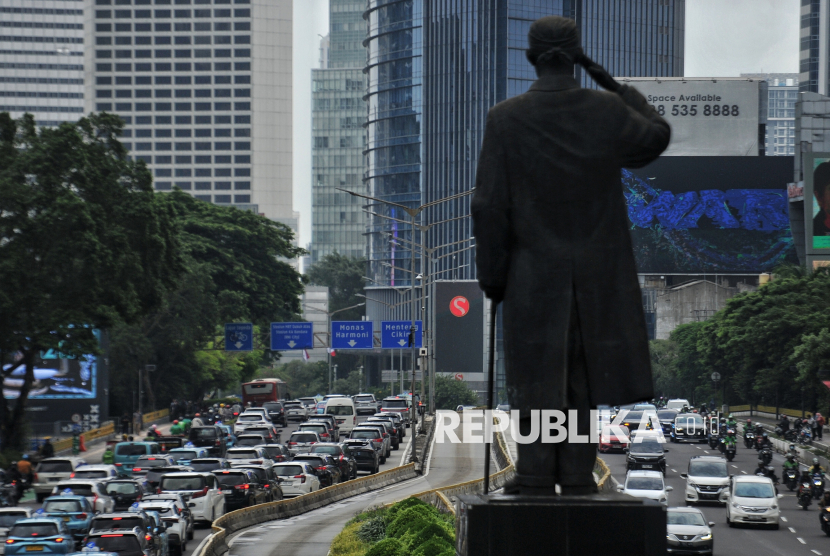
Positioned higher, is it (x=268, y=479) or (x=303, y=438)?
(x=268, y=479)

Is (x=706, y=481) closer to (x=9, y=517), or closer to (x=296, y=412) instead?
(x=9, y=517)

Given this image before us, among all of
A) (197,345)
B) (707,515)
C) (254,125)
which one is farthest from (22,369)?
(254,125)

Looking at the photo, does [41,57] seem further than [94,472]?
Yes

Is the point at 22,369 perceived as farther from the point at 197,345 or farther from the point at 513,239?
the point at 513,239

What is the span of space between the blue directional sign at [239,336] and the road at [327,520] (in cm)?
2495

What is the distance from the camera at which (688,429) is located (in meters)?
59.8

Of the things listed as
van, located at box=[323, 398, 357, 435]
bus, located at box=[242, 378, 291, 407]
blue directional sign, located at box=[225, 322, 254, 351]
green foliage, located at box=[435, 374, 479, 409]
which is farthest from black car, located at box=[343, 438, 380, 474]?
green foliage, located at box=[435, 374, 479, 409]

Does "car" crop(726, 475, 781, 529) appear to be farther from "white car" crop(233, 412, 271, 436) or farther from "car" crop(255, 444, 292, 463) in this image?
"white car" crop(233, 412, 271, 436)

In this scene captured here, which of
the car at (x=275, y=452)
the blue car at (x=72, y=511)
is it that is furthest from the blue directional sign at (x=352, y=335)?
the blue car at (x=72, y=511)

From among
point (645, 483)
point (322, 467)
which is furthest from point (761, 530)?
point (322, 467)

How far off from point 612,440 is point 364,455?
13674 millimetres

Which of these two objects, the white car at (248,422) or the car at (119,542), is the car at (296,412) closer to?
the white car at (248,422)

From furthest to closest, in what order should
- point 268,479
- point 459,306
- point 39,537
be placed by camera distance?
point 459,306 → point 268,479 → point 39,537

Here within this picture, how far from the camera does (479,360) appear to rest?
96.6 meters
